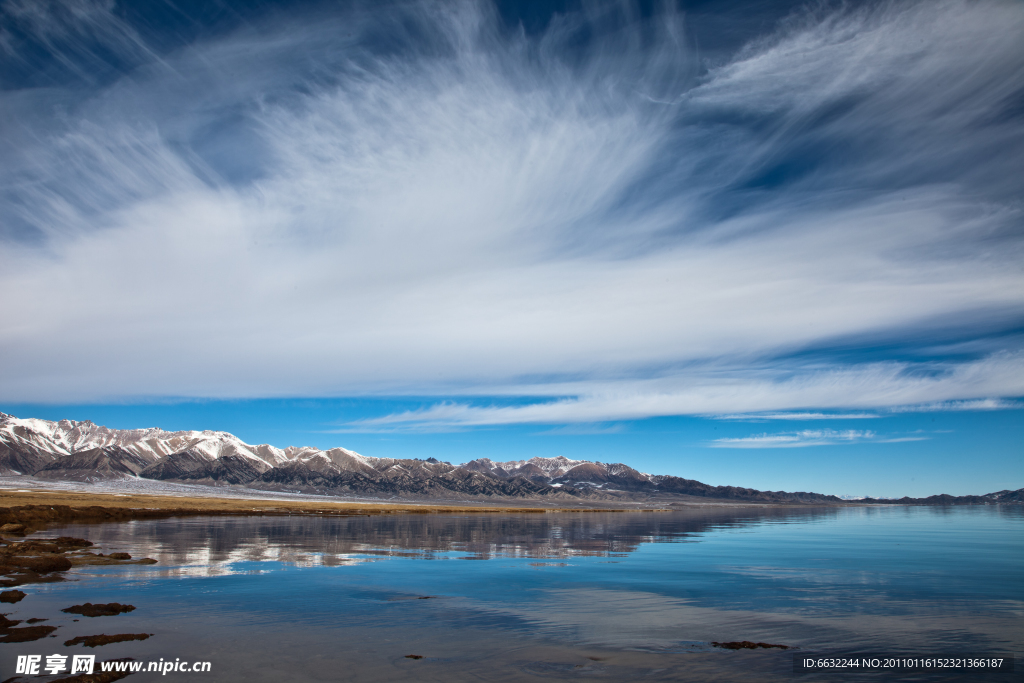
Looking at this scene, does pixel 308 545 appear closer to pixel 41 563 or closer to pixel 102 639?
pixel 41 563

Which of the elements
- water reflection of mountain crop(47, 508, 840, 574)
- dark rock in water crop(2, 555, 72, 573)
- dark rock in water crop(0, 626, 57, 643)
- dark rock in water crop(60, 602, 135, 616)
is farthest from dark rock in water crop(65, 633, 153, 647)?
dark rock in water crop(2, 555, 72, 573)

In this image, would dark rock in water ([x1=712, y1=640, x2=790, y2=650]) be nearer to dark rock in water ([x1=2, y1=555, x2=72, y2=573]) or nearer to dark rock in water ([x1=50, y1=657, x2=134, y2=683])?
dark rock in water ([x1=50, y1=657, x2=134, y2=683])

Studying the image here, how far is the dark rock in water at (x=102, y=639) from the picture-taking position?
54.6ft

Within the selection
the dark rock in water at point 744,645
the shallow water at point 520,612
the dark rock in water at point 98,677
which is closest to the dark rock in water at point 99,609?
the shallow water at point 520,612

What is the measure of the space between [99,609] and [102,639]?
4.87 m

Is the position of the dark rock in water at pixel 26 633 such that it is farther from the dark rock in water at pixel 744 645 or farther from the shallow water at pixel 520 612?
the dark rock in water at pixel 744 645

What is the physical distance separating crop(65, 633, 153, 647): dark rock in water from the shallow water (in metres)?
0.40

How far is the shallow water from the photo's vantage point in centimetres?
1639

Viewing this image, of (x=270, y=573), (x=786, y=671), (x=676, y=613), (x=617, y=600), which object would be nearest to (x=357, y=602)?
(x=270, y=573)

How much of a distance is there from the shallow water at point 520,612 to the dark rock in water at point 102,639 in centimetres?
40

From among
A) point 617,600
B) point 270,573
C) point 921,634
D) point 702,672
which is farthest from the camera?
point 270,573

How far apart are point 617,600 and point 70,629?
21074 mm

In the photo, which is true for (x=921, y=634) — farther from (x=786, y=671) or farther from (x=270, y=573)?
(x=270, y=573)

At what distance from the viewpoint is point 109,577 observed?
91.9 feet
